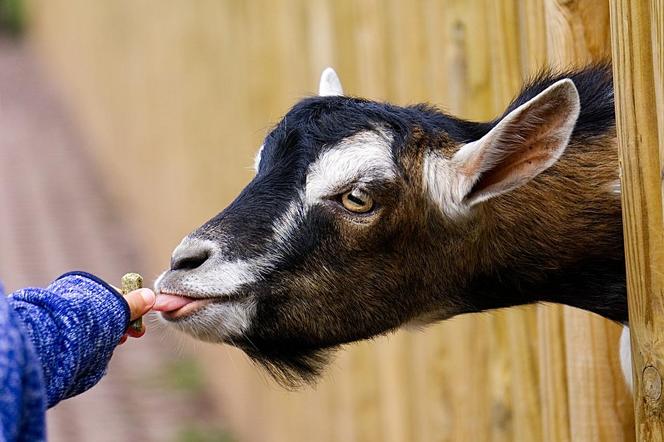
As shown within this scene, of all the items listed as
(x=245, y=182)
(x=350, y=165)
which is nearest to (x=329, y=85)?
(x=350, y=165)

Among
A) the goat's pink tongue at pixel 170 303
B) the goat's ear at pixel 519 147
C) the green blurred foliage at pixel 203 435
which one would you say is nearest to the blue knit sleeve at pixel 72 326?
the goat's pink tongue at pixel 170 303

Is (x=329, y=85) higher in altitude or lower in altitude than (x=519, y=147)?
higher

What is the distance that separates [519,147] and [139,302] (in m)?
0.99

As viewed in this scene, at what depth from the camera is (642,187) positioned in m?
2.48

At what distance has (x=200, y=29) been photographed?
8477 millimetres

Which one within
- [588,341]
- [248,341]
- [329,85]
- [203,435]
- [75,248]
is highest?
[329,85]

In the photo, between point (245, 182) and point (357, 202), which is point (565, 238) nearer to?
point (357, 202)

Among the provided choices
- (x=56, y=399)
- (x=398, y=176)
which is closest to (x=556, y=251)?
(x=398, y=176)

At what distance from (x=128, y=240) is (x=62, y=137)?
5742mm

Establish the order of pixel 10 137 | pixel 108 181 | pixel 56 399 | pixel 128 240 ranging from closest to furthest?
1. pixel 56 399
2. pixel 128 240
3. pixel 108 181
4. pixel 10 137

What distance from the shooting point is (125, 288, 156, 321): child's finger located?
254 cm

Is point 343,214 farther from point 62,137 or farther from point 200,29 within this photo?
point 62,137

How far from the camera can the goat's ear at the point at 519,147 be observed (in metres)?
2.66

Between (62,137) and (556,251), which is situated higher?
(62,137)
